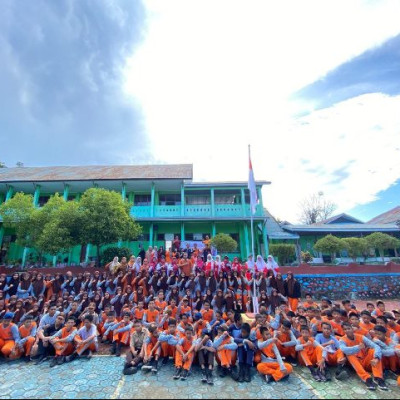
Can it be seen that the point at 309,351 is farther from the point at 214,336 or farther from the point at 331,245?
the point at 331,245

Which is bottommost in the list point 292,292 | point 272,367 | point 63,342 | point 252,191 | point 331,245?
point 272,367

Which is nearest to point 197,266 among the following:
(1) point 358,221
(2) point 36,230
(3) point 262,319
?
(3) point 262,319

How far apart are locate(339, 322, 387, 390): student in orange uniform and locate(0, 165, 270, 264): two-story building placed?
11.2 m

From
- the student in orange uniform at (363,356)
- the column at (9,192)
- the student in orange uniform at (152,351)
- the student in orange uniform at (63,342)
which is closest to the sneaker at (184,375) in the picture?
the student in orange uniform at (152,351)

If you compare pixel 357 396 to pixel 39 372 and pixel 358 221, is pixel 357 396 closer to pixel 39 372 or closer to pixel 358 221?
pixel 39 372

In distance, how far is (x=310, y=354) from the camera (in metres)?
5.05

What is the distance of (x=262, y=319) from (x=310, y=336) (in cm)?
99

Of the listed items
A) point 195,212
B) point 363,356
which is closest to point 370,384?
point 363,356

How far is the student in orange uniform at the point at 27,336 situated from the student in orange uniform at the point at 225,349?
13.9 ft

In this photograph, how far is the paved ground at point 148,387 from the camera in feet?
13.4

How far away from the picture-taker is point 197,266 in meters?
10.1

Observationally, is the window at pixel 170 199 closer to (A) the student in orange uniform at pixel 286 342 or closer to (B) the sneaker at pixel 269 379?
(A) the student in orange uniform at pixel 286 342

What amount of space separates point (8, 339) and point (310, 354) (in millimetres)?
6727

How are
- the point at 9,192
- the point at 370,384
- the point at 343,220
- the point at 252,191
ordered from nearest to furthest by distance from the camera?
the point at 370,384 < the point at 252,191 < the point at 9,192 < the point at 343,220
